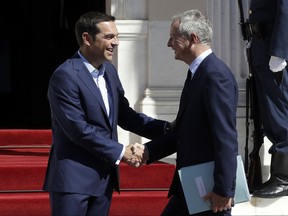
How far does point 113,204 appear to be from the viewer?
6.00 meters

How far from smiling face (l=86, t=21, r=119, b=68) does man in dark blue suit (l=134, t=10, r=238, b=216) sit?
337 mm

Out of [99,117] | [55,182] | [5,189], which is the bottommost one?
[5,189]

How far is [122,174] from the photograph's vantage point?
6.25 metres

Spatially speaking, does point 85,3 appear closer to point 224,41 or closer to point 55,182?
point 224,41

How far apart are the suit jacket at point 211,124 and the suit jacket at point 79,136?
0.37 meters

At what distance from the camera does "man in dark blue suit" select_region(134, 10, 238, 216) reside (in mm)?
4031

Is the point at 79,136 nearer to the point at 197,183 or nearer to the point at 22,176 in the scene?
the point at 197,183

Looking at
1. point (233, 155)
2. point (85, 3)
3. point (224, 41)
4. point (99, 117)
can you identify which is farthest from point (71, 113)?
point (85, 3)

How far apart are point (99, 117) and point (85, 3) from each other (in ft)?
15.5

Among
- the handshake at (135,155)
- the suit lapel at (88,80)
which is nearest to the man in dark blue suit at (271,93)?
the handshake at (135,155)

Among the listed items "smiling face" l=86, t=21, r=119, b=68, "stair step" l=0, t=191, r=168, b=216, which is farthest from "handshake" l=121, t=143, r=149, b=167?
"stair step" l=0, t=191, r=168, b=216

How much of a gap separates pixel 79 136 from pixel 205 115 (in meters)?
0.63

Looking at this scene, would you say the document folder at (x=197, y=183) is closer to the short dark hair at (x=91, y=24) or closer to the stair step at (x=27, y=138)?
the short dark hair at (x=91, y=24)

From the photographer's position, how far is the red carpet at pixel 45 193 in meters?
5.92
